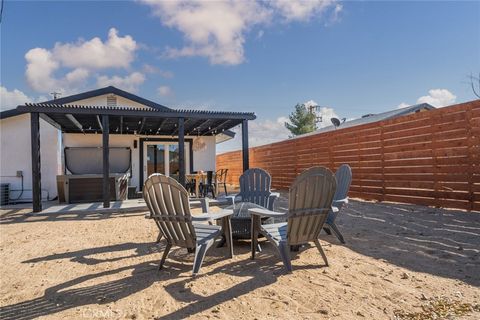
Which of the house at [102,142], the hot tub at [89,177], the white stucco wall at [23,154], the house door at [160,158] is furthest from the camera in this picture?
the house door at [160,158]

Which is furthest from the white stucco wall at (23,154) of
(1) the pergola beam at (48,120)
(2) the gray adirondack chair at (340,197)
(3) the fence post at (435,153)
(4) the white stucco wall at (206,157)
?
(3) the fence post at (435,153)

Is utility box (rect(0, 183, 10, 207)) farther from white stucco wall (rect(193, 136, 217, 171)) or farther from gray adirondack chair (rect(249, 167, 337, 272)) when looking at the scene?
gray adirondack chair (rect(249, 167, 337, 272))

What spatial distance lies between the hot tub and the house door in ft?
A: 2.72

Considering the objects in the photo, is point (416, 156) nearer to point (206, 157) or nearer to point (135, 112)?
point (135, 112)

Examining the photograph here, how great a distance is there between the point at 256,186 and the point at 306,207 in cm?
233

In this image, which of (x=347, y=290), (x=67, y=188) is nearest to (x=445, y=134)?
(x=347, y=290)

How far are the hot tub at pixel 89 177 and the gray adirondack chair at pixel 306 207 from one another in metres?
7.51

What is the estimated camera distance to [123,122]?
10.5m

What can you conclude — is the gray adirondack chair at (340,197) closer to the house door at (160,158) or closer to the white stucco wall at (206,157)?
the white stucco wall at (206,157)

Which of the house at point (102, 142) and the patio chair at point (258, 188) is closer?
the patio chair at point (258, 188)

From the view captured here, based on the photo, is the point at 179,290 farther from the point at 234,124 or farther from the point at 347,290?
the point at 234,124

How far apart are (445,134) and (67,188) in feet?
33.1

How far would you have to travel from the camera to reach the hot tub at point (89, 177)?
31.3ft

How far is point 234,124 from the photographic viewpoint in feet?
36.2
